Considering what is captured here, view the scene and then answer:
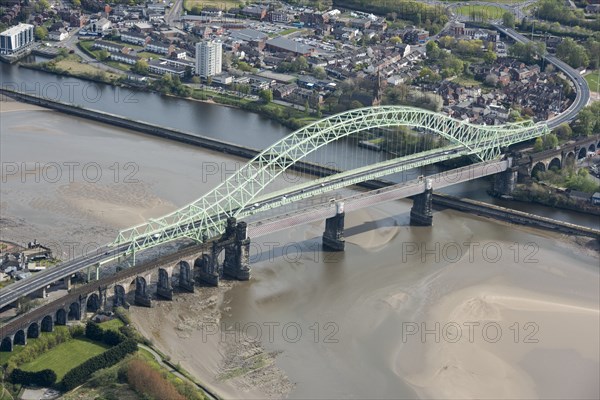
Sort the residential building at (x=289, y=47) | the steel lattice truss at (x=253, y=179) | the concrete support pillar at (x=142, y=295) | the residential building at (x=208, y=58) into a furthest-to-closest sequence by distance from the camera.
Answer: the residential building at (x=289, y=47) < the residential building at (x=208, y=58) < the steel lattice truss at (x=253, y=179) < the concrete support pillar at (x=142, y=295)

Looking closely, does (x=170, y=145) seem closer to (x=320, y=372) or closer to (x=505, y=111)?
(x=505, y=111)

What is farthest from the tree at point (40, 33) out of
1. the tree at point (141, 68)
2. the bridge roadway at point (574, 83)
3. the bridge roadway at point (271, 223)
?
the bridge roadway at point (271, 223)

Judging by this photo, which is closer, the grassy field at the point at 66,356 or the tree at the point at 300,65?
the grassy field at the point at 66,356

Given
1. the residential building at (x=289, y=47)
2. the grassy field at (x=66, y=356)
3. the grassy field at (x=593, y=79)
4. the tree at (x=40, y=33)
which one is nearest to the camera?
the grassy field at (x=66, y=356)

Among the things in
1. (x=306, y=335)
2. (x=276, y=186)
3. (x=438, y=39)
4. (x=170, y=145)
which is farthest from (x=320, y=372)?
(x=438, y=39)

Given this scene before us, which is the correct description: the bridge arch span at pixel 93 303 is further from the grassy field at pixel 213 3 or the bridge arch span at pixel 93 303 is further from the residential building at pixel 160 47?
the grassy field at pixel 213 3

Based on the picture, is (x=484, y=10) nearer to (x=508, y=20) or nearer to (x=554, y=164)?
(x=508, y=20)
